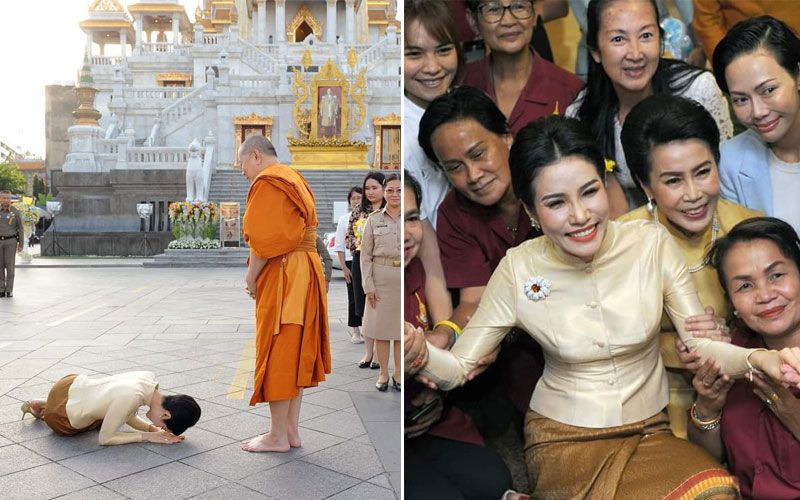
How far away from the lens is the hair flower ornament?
2.28m

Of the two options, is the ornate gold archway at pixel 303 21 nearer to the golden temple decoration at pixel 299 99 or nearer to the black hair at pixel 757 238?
the golden temple decoration at pixel 299 99

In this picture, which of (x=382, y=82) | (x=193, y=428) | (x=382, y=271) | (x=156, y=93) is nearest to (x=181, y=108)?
(x=156, y=93)

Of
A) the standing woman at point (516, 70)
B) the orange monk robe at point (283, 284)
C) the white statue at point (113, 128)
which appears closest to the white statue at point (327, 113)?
the white statue at point (113, 128)

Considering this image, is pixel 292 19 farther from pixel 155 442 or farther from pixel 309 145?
pixel 155 442

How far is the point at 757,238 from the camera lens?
91.1 inches

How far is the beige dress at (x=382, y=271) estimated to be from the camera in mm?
5055

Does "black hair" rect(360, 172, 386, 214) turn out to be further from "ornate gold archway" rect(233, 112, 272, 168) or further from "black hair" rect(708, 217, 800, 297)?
"ornate gold archway" rect(233, 112, 272, 168)

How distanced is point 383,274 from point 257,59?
24882 millimetres

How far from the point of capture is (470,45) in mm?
2449

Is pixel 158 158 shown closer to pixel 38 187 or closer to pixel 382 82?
pixel 382 82

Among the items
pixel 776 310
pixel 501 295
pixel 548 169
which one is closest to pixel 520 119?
pixel 548 169

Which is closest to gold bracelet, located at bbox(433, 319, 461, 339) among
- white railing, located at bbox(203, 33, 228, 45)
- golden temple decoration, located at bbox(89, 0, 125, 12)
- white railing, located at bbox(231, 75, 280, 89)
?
white railing, located at bbox(231, 75, 280, 89)

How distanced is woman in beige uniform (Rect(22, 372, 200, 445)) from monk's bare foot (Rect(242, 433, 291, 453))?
0.36 metres

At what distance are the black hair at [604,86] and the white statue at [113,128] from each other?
2514 centimetres
